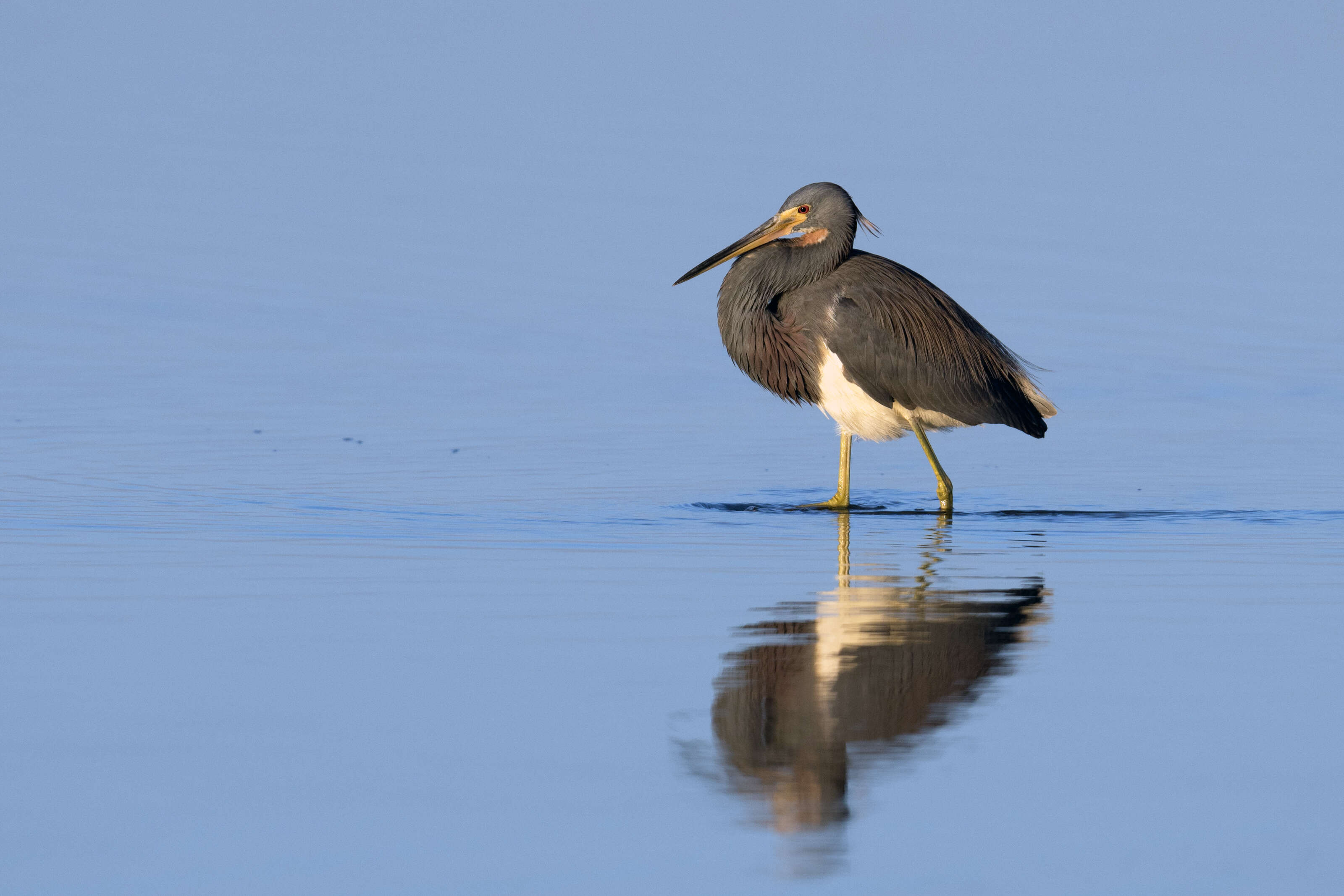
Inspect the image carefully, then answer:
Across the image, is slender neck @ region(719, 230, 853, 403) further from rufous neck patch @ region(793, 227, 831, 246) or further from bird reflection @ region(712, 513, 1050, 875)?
bird reflection @ region(712, 513, 1050, 875)

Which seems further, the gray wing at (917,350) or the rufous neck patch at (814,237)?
the rufous neck patch at (814,237)

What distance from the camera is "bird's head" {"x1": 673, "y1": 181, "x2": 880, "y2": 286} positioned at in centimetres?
1047

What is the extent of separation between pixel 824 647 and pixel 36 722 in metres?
2.34

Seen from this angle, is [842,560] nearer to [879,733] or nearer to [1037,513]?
[1037,513]

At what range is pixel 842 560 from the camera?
8.03 m

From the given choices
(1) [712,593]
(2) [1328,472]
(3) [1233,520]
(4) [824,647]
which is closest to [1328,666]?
(4) [824,647]

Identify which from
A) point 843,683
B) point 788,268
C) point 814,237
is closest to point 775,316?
A: point 788,268

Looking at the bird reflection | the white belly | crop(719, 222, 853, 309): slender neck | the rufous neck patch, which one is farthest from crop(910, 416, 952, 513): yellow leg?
the bird reflection

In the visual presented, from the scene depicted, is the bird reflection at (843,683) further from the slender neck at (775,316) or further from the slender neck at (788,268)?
the slender neck at (788,268)

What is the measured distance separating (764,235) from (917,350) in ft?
3.61

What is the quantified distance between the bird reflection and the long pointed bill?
344cm

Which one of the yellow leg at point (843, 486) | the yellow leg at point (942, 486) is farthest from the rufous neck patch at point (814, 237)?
the yellow leg at point (942, 486)

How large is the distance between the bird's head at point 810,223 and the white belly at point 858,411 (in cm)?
73

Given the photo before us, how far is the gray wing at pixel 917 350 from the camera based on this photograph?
10.0 meters
